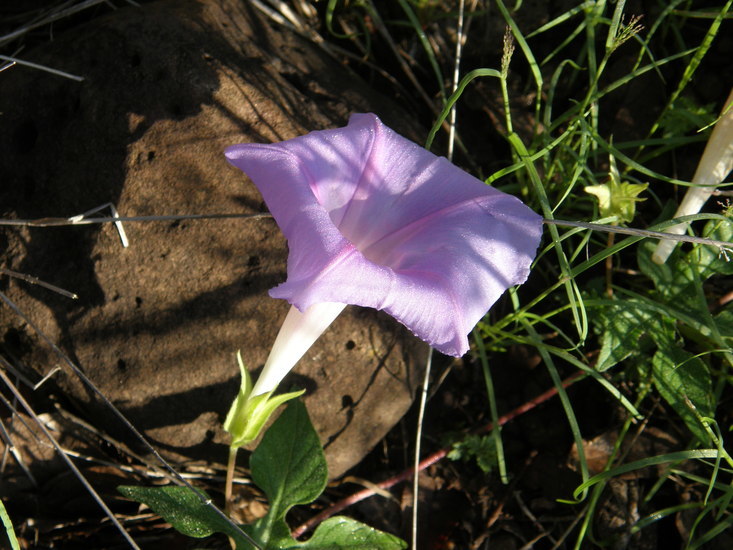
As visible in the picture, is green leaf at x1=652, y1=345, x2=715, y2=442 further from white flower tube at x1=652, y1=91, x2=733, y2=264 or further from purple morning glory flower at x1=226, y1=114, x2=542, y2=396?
purple morning glory flower at x1=226, y1=114, x2=542, y2=396

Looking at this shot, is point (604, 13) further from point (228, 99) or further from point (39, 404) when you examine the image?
point (39, 404)

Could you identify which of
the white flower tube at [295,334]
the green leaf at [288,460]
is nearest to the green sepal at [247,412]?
the white flower tube at [295,334]

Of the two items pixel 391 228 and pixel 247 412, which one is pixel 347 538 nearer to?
pixel 247 412

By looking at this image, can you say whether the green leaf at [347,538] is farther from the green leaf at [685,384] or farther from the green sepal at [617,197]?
the green sepal at [617,197]

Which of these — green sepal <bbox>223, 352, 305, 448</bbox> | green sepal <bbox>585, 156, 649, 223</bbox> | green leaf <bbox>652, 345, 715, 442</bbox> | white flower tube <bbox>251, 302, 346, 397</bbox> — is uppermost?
white flower tube <bbox>251, 302, 346, 397</bbox>

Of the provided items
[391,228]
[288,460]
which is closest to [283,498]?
[288,460]

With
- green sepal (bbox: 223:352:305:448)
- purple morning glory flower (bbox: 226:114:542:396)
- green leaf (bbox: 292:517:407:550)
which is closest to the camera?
purple morning glory flower (bbox: 226:114:542:396)

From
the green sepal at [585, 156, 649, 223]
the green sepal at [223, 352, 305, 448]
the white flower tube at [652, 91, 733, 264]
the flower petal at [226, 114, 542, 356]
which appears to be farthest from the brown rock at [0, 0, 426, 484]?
the white flower tube at [652, 91, 733, 264]
